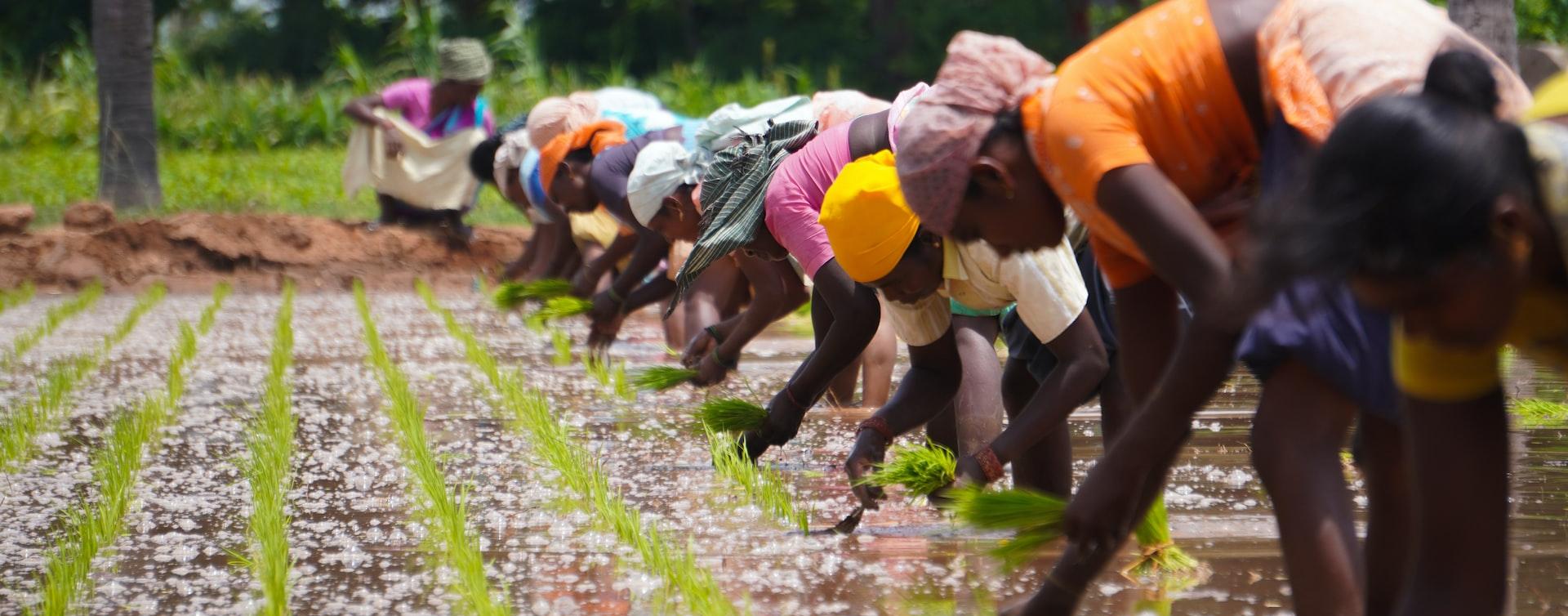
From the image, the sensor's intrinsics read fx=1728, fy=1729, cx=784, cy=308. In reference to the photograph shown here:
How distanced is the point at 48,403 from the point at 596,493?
302 cm

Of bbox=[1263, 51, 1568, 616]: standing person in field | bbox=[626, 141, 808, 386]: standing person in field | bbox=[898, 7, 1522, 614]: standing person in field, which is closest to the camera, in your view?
bbox=[1263, 51, 1568, 616]: standing person in field

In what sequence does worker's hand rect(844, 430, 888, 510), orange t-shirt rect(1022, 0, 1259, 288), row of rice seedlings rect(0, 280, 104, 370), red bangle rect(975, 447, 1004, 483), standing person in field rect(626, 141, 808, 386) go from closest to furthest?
orange t-shirt rect(1022, 0, 1259, 288), red bangle rect(975, 447, 1004, 483), worker's hand rect(844, 430, 888, 510), standing person in field rect(626, 141, 808, 386), row of rice seedlings rect(0, 280, 104, 370)

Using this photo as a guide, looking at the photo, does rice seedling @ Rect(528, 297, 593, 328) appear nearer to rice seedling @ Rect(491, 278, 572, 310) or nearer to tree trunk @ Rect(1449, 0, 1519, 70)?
rice seedling @ Rect(491, 278, 572, 310)

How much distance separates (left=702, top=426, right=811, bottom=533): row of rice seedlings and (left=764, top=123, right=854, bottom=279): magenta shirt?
20.1 inches

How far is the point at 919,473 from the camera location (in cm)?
364

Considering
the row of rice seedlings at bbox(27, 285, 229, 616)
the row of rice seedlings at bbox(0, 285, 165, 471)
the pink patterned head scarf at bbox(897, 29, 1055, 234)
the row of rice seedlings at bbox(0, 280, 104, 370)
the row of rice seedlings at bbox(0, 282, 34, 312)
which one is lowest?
the row of rice seedlings at bbox(0, 282, 34, 312)

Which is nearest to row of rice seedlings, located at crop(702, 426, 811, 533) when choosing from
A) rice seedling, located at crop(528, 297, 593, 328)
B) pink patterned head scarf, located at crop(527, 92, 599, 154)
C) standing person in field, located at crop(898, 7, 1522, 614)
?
standing person in field, located at crop(898, 7, 1522, 614)

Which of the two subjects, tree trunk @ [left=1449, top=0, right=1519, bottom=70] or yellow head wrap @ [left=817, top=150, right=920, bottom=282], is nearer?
yellow head wrap @ [left=817, top=150, right=920, bottom=282]

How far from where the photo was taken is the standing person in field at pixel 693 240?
5.44 metres

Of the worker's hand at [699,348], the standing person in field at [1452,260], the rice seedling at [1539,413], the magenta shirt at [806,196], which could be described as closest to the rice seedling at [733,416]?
the magenta shirt at [806,196]

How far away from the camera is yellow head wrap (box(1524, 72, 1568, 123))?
179 cm

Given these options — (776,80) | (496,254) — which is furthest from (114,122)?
(776,80)

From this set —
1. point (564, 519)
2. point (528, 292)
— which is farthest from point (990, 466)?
point (528, 292)

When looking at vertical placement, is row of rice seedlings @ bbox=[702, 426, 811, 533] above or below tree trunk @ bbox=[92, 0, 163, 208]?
below
